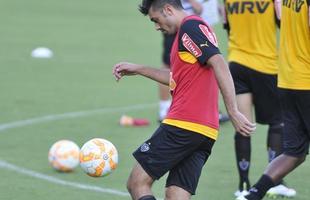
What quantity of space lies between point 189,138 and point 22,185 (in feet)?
9.68

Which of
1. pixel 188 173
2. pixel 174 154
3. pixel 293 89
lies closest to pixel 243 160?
pixel 293 89

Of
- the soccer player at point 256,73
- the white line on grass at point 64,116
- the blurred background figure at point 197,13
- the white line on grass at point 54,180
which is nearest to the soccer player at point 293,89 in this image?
the soccer player at point 256,73

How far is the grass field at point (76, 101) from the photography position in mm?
9055

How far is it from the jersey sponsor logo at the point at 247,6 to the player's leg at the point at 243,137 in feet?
1.95

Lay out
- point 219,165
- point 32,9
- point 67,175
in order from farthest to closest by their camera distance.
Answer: point 32,9 < point 219,165 < point 67,175

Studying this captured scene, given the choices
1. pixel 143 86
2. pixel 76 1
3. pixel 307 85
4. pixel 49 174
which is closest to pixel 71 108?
pixel 143 86

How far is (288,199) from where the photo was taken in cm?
857

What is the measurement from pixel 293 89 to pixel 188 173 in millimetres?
1646

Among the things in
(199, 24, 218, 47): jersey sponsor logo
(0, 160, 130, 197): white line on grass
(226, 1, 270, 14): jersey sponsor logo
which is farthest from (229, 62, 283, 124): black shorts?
(199, 24, 218, 47): jersey sponsor logo

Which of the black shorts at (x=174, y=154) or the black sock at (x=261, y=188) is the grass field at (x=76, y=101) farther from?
the black shorts at (x=174, y=154)

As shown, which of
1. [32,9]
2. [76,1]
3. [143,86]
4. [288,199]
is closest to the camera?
[288,199]

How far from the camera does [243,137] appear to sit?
8656 mm

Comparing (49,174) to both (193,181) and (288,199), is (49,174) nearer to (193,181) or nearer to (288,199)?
(288,199)

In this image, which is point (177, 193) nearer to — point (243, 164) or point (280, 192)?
point (243, 164)
